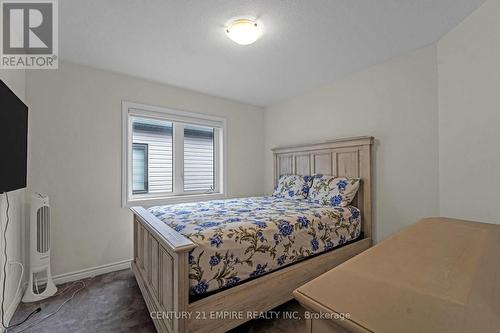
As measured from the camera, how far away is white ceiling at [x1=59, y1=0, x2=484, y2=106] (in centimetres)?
161

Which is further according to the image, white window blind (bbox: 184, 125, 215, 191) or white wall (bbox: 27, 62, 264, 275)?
white window blind (bbox: 184, 125, 215, 191)

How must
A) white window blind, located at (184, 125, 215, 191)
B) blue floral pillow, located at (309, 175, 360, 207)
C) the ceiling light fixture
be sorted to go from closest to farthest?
the ceiling light fixture < blue floral pillow, located at (309, 175, 360, 207) < white window blind, located at (184, 125, 215, 191)

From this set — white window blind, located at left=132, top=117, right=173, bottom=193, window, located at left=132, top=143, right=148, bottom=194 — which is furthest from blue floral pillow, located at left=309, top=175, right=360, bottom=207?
window, located at left=132, top=143, right=148, bottom=194

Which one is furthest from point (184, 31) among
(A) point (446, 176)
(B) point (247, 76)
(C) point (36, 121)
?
(A) point (446, 176)

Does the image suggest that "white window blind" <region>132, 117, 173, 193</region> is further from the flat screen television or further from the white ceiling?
the flat screen television

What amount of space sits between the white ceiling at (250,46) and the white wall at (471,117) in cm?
16

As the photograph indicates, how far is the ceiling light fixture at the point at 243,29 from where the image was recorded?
1.74m

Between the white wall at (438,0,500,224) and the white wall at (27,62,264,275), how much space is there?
3211 mm

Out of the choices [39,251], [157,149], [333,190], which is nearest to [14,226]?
[39,251]

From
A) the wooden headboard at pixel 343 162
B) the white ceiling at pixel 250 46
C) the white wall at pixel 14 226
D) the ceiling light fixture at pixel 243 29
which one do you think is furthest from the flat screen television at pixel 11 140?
the wooden headboard at pixel 343 162

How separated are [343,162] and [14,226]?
3.32 m

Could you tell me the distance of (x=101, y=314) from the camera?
172 centimetres

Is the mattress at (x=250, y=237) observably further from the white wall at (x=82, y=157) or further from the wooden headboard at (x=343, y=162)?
the white wall at (x=82, y=157)

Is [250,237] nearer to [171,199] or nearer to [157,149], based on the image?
[171,199]
